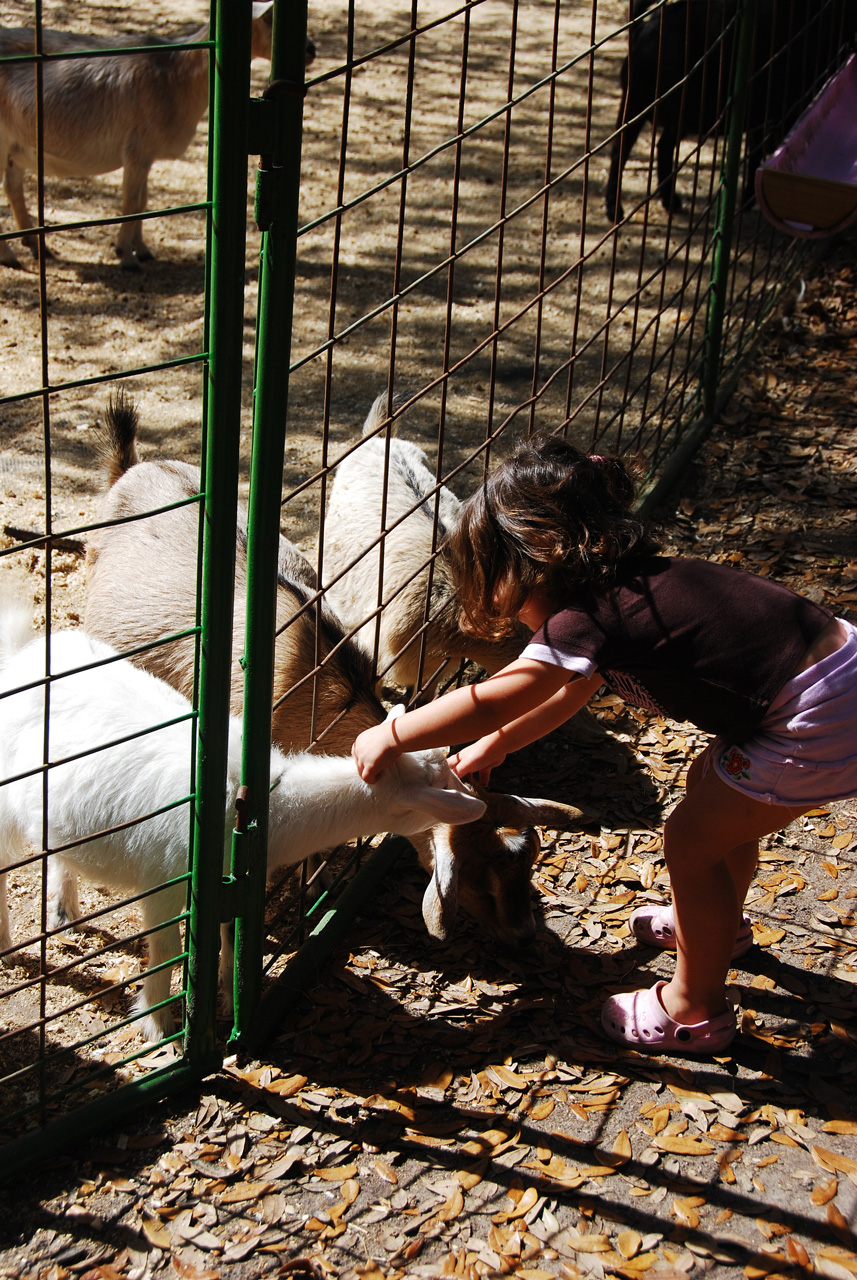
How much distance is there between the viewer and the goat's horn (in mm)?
3168

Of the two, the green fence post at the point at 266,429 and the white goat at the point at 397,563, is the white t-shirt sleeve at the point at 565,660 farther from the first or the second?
the white goat at the point at 397,563

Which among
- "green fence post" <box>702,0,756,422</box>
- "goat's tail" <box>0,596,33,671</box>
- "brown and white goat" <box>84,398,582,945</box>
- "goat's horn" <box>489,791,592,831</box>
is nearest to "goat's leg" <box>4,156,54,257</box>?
"brown and white goat" <box>84,398,582,945</box>

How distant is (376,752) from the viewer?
8.03 feet

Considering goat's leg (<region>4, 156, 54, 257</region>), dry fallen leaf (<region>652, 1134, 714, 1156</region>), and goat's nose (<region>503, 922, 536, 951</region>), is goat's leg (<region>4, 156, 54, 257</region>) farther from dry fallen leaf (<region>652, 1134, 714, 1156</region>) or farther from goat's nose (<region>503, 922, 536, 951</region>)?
dry fallen leaf (<region>652, 1134, 714, 1156</region>)

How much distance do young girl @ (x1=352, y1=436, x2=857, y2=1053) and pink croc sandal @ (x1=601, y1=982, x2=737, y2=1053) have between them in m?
0.16

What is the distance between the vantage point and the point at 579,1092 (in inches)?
104

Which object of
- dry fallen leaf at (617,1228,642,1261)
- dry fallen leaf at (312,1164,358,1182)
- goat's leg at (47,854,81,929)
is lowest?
goat's leg at (47,854,81,929)

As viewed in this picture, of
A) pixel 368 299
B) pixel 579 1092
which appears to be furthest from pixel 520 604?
pixel 368 299

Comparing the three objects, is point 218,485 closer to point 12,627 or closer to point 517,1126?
point 12,627

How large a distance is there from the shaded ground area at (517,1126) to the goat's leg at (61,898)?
815mm

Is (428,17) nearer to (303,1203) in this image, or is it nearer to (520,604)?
(520,604)

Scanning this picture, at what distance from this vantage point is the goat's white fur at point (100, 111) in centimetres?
680

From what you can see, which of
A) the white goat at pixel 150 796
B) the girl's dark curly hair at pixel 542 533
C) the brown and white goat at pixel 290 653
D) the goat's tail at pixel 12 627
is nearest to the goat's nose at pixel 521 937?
the brown and white goat at pixel 290 653

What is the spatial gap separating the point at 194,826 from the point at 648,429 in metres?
3.70
